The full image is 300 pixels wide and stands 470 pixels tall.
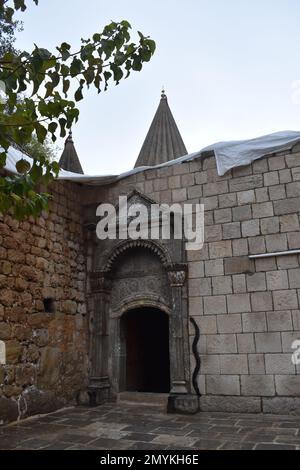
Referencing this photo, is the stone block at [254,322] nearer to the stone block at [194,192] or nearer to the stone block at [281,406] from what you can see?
the stone block at [281,406]

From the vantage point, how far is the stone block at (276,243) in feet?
17.3

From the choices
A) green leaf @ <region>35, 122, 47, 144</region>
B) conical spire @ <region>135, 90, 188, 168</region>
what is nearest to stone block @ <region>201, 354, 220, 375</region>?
green leaf @ <region>35, 122, 47, 144</region>

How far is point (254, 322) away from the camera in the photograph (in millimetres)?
5211

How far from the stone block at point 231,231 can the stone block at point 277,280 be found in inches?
28.5

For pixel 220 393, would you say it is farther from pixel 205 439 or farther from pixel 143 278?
pixel 143 278

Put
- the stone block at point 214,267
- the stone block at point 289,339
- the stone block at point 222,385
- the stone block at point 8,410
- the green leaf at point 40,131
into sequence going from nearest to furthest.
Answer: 1. the green leaf at point 40,131
2. the stone block at point 8,410
3. the stone block at point 289,339
4. the stone block at point 222,385
5. the stone block at point 214,267

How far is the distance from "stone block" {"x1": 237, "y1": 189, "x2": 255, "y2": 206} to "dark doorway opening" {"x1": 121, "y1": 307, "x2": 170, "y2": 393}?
2620 mm

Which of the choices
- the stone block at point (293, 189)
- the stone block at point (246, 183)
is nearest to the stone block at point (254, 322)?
the stone block at point (293, 189)

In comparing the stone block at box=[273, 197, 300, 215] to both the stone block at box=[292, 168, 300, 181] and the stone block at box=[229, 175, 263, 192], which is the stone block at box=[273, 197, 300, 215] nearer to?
the stone block at box=[292, 168, 300, 181]

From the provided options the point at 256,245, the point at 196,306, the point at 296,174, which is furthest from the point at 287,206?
the point at 196,306

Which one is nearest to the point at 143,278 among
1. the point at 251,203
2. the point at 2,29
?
the point at 251,203

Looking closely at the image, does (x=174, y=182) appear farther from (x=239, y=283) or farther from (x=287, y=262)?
(x=287, y=262)

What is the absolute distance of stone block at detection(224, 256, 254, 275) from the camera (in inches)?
213
